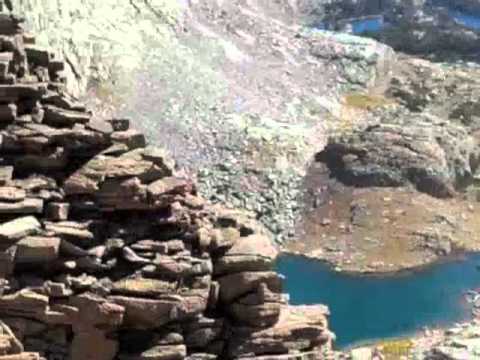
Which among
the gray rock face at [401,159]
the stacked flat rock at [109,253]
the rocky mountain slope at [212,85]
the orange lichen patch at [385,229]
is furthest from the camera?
the gray rock face at [401,159]

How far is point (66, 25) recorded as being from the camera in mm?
142750

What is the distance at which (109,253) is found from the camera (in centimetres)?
3062

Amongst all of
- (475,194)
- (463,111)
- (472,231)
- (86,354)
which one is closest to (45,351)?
(86,354)

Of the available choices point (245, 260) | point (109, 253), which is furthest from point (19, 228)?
point (245, 260)

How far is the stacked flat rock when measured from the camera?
29828 millimetres

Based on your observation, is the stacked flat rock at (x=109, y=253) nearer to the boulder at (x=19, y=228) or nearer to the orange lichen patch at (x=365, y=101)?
the boulder at (x=19, y=228)

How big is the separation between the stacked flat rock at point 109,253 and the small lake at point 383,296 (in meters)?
73.6

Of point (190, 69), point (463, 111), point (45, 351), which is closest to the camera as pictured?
point (45, 351)

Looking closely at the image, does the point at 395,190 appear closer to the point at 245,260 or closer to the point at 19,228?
the point at 245,260

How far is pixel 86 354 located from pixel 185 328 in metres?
2.83

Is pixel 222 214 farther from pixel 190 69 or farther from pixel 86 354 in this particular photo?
pixel 190 69

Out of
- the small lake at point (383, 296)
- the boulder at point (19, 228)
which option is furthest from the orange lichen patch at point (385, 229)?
the boulder at point (19, 228)

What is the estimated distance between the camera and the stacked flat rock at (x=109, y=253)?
29828mm

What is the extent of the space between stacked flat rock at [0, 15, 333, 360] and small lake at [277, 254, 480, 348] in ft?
241
